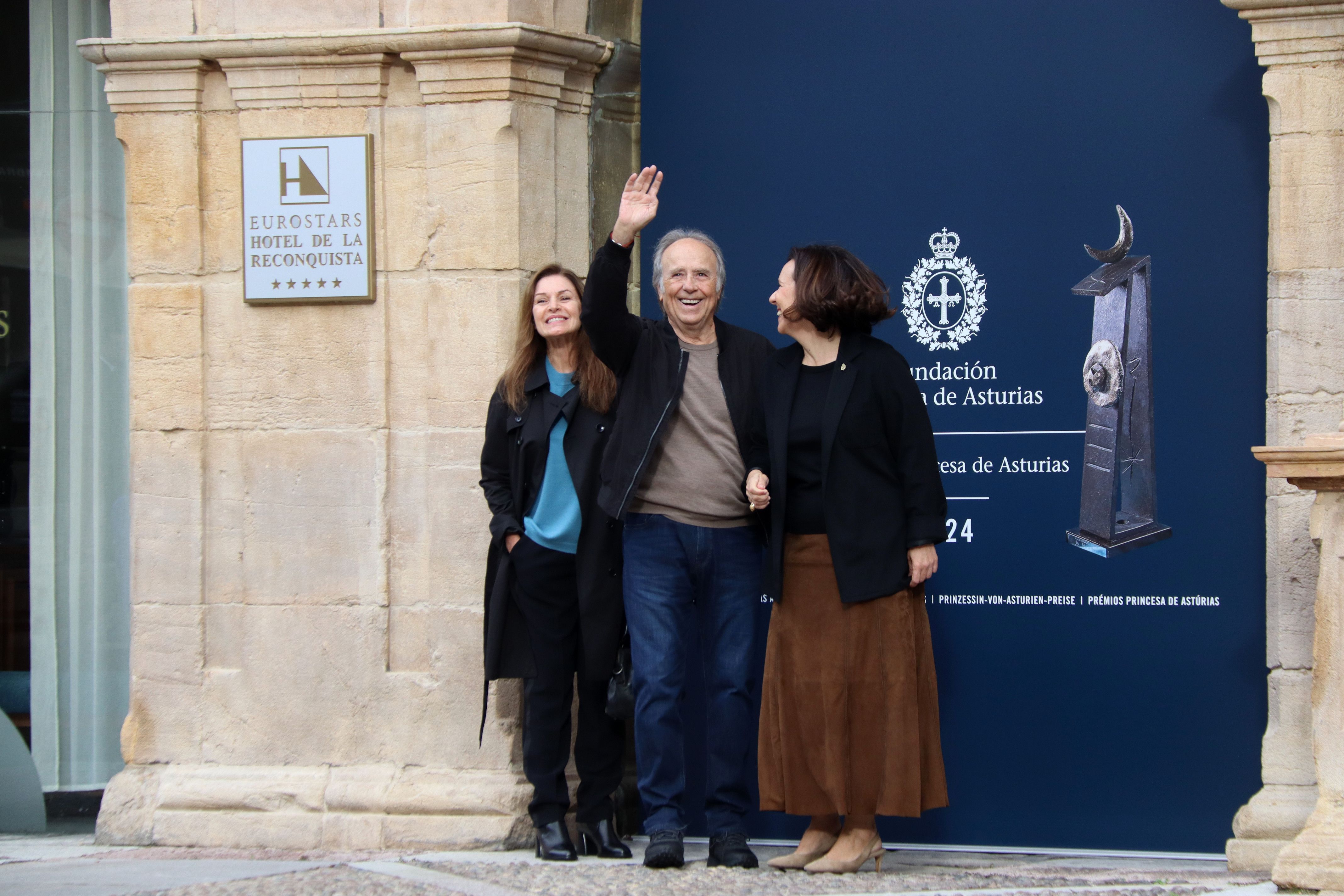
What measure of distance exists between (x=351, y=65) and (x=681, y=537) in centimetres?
198

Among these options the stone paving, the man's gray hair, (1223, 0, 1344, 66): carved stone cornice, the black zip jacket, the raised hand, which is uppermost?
(1223, 0, 1344, 66): carved stone cornice

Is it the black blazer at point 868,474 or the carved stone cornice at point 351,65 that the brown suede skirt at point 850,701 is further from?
the carved stone cornice at point 351,65

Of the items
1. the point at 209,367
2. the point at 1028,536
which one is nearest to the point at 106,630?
the point at 209,367

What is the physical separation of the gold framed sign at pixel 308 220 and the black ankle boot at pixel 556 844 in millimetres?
1823

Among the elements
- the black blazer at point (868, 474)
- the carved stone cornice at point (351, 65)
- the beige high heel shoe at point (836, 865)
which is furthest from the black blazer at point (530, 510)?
the carved stone cornice at point (351, 65)

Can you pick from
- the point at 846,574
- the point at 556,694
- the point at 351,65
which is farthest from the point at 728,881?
the point at 351,65

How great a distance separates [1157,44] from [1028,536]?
1.62 m

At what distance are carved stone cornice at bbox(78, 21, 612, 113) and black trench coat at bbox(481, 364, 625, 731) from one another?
1.02 metres

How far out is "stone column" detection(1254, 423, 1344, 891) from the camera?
368 centimetres

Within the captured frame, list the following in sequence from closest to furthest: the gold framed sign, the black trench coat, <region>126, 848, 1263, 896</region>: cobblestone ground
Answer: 1. <region>126, 848, 1263, 896</region>: cobblestone ground
2. the black trench coat
3. the gold framed sign

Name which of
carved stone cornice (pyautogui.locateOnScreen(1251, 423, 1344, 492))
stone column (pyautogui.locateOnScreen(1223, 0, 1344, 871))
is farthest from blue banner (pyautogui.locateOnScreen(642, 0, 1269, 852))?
carved stone cornice (pyautogui.locateOnScreen(1251, 423, 1344, 492))

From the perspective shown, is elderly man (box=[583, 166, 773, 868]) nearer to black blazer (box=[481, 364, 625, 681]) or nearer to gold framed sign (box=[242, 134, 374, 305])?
black blazer (box=[481, 364, 625, 681])

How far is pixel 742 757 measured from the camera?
4.12 m

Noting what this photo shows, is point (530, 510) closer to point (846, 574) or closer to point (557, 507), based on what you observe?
point (557, 507)
